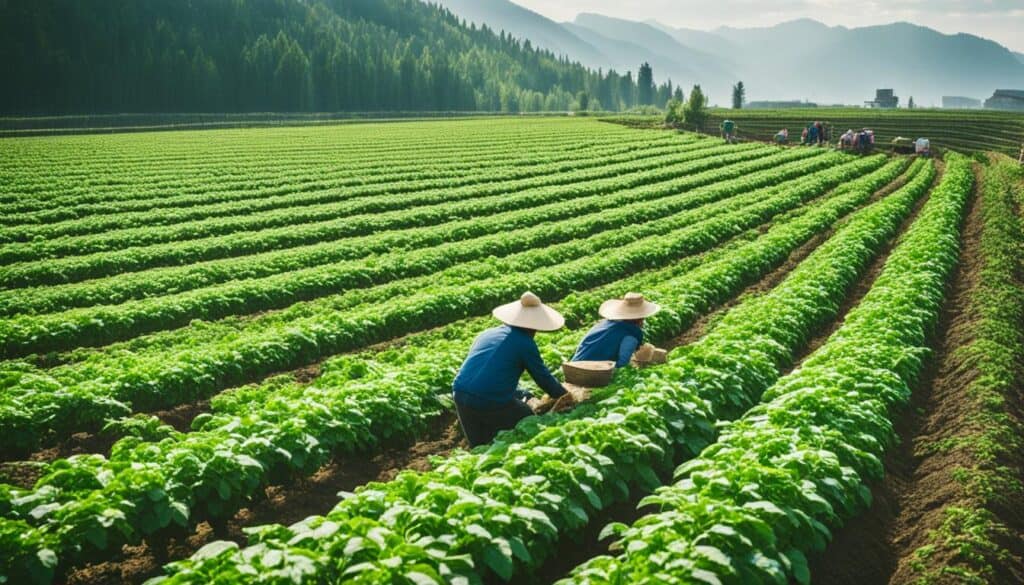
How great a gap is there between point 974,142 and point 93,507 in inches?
3033

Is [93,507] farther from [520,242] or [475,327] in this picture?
[520,242]

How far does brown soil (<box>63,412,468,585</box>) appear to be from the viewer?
6.88m

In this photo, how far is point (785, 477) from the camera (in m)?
6.17

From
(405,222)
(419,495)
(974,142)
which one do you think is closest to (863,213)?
(405,222)

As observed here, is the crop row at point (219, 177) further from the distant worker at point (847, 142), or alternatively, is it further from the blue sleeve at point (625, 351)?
the blue sleeve at point (625, 351)

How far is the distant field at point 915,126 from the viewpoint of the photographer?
65575 millimetres

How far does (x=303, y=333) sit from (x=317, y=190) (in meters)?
25.8

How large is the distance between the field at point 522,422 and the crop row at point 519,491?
0.03 meters

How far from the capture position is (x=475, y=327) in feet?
49.6

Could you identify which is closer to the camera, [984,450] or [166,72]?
[984,450]

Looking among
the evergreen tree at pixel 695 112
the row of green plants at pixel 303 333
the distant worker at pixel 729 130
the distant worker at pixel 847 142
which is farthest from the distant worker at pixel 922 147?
the evergreen tree at pixel 695 112

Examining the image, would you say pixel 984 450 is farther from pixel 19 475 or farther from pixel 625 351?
pixel 19 475

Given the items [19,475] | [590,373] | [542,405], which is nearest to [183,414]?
[19,475]

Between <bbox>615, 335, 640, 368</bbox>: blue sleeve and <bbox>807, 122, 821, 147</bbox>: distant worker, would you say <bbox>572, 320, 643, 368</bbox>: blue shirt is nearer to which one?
<bbox>615, 335, 640, 368</bbox>: blue sleeve
